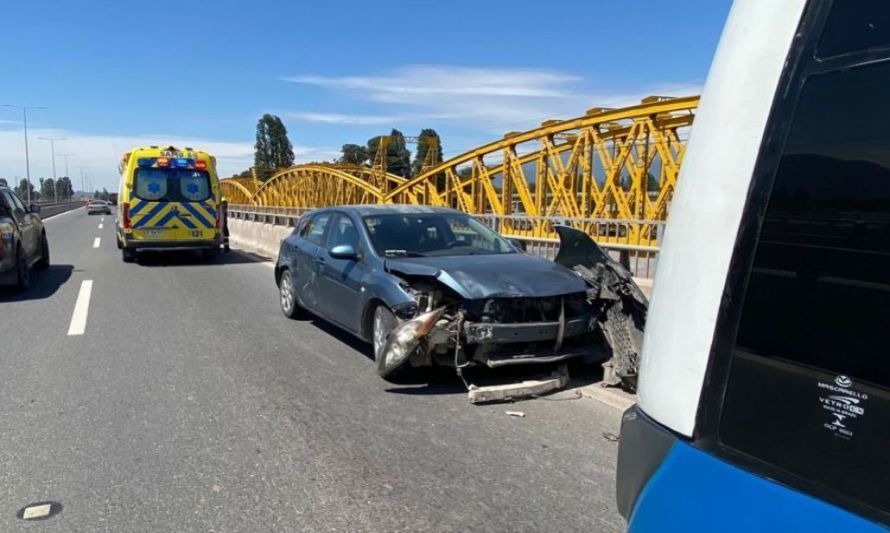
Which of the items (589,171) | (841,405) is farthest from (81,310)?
(589,171)

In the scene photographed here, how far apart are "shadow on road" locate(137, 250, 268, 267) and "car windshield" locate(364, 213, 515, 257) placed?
10.5 metres

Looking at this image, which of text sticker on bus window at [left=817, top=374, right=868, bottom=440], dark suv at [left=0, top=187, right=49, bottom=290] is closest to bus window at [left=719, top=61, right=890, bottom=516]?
text sticker on bus window at [left=817, top=374, right=868, bottom=440]

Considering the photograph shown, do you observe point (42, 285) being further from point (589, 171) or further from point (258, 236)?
point (589, 171)

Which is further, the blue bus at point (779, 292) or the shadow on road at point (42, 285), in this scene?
the shadow on road at point (42, 285)

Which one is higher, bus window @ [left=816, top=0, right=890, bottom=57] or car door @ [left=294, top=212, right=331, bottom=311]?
bus window @ [left=816, top=0, right=890, bottom=57]

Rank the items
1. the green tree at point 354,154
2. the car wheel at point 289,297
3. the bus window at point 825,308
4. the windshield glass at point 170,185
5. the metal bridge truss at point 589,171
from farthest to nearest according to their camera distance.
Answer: the green tree at point 354,154, the metal bridge truss at point 589,171, the windshield glass at point 170,185, the car wheel at point 289,297, the bus window at point 825,308

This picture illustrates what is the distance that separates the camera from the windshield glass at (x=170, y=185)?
16.0m

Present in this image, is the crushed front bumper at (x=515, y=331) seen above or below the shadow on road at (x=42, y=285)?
above

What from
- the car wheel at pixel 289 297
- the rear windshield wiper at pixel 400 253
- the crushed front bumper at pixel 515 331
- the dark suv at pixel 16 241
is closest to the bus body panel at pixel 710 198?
the crushed front bumper at pixel 515 331

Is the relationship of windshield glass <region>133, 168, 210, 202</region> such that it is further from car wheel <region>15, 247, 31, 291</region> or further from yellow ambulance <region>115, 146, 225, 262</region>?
car wheel <region>15, 247, 31, 291</region>

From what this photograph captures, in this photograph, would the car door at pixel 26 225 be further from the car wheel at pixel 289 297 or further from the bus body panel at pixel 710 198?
the bus body panel at pixel 710 198

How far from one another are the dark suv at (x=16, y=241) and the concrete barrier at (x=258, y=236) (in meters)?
5.12

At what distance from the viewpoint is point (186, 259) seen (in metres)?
17.7

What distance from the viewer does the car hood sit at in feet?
18.1
